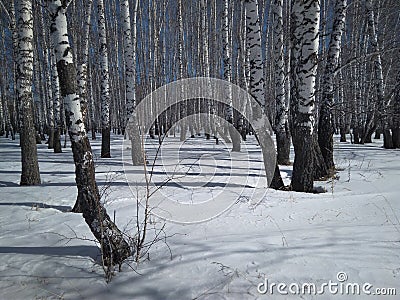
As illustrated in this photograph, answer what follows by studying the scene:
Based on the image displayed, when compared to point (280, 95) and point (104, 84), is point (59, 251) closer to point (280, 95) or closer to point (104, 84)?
A: point (280, 95)

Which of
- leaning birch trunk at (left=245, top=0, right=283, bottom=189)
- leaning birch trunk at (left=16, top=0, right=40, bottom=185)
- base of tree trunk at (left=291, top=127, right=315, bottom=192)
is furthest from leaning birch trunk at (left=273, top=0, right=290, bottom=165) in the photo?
leaning birch trunk at (left=16, top=0, right=40, bottom=185)

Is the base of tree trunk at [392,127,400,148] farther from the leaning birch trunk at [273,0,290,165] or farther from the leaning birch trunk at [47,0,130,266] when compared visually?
the leaning birch trunk at [47,0,130,266]

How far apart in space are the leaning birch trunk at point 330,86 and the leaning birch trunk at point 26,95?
7255 mm

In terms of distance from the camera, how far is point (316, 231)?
270 centimetres

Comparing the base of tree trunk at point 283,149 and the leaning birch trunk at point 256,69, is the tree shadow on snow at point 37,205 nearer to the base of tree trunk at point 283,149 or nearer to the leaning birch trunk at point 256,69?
the leaning birch trunk at point 256,69

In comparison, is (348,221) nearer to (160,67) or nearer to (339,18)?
(339,18)

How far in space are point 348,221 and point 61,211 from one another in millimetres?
4300

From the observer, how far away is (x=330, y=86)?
6.38 m

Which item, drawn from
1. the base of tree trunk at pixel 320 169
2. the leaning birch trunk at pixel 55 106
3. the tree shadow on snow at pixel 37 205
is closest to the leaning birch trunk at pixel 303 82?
the base of tree trunk at pixel 320 169

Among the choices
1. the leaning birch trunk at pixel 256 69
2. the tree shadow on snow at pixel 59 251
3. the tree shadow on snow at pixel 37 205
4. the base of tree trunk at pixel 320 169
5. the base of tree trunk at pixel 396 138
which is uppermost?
the leaning birch trunk at pixel 256 69

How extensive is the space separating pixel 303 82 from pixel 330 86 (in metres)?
2.51

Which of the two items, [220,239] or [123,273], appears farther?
[220,239]

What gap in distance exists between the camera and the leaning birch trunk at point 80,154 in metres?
Answer: 2.43

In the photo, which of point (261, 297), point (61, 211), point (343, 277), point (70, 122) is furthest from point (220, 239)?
point (61, 211)
